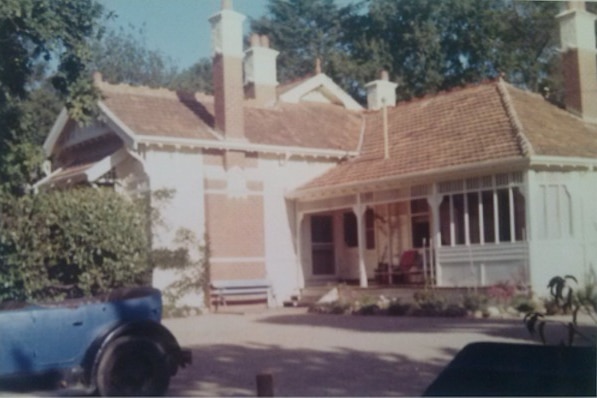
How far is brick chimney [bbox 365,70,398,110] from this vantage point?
1944 centimetres

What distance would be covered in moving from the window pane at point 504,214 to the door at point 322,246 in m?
5.38

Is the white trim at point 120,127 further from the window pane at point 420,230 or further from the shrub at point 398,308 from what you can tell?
the window pane at point 420,230

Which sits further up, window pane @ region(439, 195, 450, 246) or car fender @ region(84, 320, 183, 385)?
window pane @ region(439, 195, 450, 246)

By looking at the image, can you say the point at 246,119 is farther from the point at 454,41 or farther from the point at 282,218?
the point at 454,41

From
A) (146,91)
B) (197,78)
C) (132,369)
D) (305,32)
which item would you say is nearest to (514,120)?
(305,32)

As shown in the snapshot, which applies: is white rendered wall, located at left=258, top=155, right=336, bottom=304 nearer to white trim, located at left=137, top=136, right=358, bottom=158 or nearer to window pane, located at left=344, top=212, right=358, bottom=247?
white trim, located at left=137, top=136, right=358, bottom=158

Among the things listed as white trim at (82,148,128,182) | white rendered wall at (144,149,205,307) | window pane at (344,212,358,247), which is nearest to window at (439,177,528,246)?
window pane at (344,212,358,247)

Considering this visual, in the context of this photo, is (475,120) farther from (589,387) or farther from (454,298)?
(589,387)

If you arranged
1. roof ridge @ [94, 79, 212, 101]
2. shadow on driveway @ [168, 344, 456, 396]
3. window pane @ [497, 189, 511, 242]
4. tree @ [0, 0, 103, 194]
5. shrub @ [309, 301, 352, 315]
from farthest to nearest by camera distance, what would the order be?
roof ridge @ [94, 79, 212, 101], shrub @ [309, 301, 352, 315], window pane @ [497, 189, 511, 242], tree @ [0, 0, 103, 194], shadow on driveway @ [168, 344, 456, 396]

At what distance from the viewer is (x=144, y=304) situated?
722 centimetres

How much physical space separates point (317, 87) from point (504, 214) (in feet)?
25.6

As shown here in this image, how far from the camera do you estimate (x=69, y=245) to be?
12578 millimetres

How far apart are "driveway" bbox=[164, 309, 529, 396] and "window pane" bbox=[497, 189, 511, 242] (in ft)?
9.08

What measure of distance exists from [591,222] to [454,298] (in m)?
2.87
